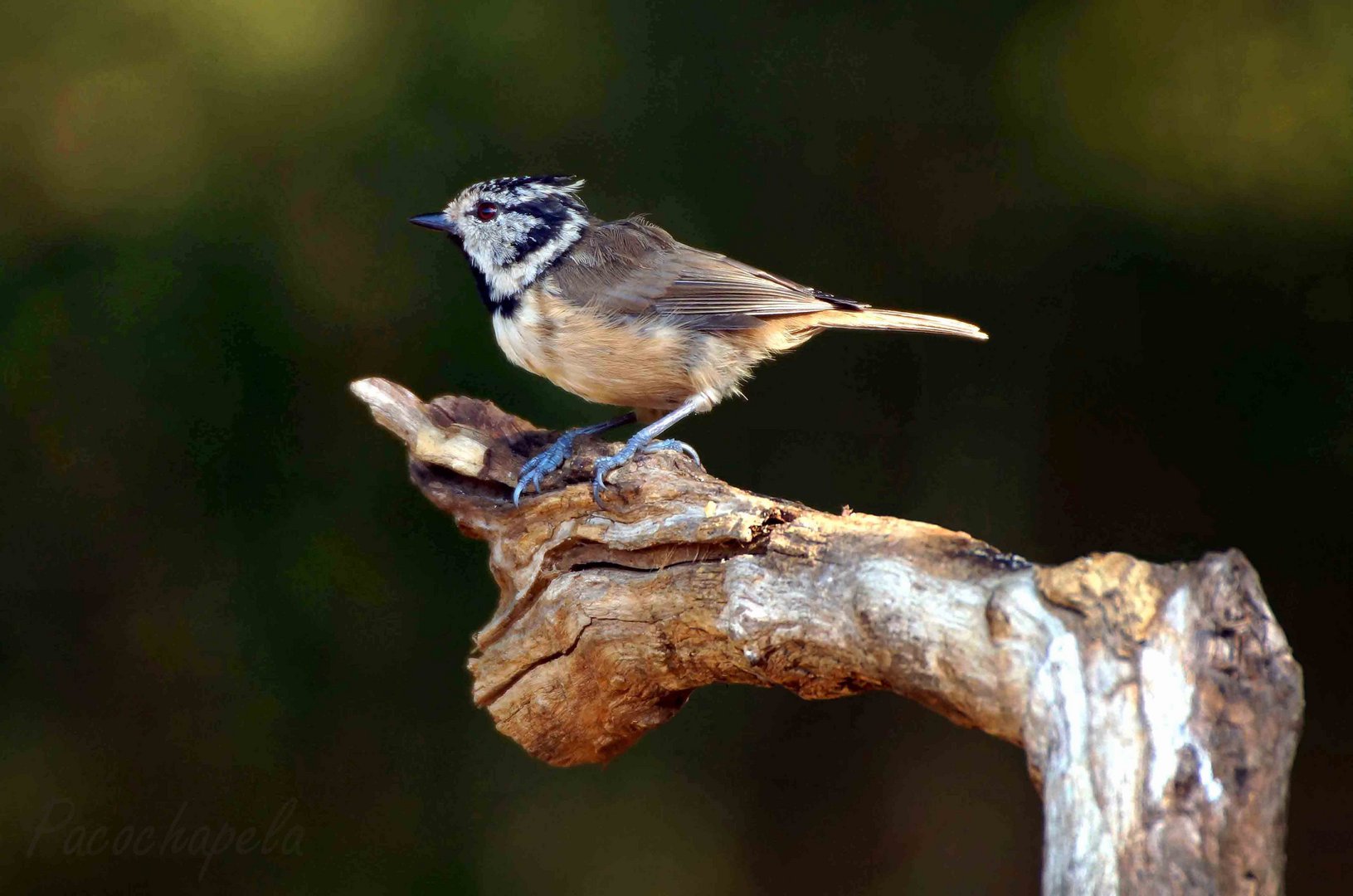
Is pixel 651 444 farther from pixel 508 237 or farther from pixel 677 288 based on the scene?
pixel 508 237

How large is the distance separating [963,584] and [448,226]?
2.03 meters

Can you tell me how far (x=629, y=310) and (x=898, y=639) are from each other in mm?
1396

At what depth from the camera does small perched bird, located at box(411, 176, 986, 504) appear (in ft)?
10.5

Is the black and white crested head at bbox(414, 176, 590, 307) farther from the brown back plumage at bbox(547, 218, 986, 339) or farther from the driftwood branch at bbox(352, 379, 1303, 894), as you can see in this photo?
the driftwood branch at bbox(352, 379, 1303, 894)

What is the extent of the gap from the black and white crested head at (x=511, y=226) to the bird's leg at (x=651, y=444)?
0.55 m

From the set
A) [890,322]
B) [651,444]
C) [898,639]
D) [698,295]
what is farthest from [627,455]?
[898,639]

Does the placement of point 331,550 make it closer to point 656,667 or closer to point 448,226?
point 448,226

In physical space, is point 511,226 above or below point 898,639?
above

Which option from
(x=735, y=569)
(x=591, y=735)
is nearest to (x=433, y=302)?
(x=591, y=735)

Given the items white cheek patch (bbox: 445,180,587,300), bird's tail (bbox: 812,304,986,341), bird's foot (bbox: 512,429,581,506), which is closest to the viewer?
bird's foot (bbox: 512,429,581,506)

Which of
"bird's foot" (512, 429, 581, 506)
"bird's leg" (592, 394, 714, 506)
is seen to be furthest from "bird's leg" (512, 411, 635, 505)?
"bird's leg" (592, 394, 714, 506)

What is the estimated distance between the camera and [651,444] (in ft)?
9.84

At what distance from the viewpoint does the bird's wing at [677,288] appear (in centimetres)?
322

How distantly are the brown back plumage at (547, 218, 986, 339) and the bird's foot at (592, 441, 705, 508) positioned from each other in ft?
1.21
